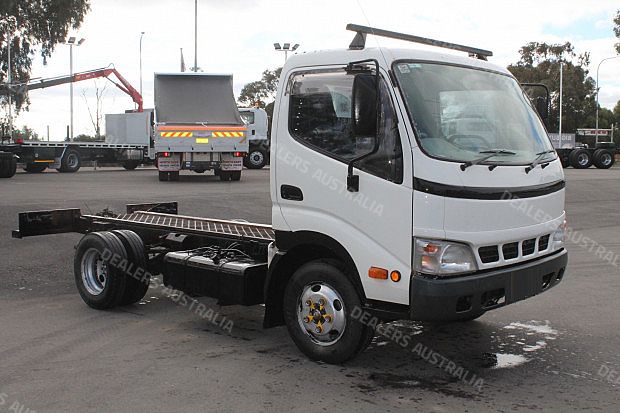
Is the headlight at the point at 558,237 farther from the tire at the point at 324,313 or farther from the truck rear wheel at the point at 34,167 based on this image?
the truck rear wheel at the point at 34,167

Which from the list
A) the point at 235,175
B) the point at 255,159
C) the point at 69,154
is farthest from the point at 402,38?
the point at 69,154

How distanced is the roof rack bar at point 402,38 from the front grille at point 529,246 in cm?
172

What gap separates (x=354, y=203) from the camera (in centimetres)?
509

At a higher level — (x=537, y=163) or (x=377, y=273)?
(x=537, y=163)

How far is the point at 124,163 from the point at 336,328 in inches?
1244

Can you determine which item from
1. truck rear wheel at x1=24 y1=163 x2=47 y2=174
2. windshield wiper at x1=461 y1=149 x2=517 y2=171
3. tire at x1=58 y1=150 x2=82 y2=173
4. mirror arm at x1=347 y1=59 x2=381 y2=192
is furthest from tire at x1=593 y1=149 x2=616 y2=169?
mirror arm at x1=347 y1=59 x2=381 y2=192

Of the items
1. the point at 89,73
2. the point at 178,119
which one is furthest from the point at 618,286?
the point at 89,73

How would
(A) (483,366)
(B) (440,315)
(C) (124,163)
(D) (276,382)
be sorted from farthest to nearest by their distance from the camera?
(C) (124,163) < (A) (483,366) < (D) (276,382) < (B) (440,315)

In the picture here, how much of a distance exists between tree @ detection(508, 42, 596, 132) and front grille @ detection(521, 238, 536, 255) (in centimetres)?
7184

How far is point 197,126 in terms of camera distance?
2211 cm

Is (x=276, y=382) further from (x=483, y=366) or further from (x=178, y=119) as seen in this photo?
(x=178, y=119)

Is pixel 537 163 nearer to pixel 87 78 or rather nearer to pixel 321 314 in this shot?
pixel 321 314

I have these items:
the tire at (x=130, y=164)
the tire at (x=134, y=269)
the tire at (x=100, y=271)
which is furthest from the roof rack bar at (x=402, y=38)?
the tire at (x=130, y=164)

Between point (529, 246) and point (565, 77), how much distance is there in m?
73.3
